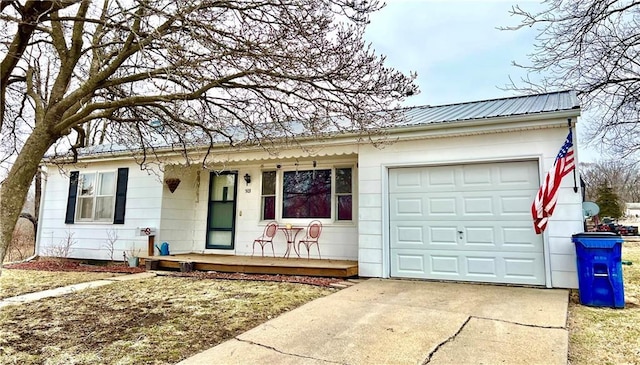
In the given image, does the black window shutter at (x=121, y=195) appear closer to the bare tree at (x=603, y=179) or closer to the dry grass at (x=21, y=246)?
the dry grass at (x=21, y=246)

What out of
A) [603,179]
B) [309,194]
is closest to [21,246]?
[309,194]

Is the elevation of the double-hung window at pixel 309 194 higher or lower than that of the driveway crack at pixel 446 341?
higher

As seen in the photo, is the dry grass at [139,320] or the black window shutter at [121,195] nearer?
the dry grass at [139,320]

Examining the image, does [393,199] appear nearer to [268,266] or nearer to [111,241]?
[268,266]

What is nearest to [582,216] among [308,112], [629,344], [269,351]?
[629,344]

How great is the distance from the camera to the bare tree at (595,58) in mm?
6145

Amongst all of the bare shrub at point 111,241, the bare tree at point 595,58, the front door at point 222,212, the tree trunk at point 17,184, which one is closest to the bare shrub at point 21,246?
the bare shrub at point 111,241

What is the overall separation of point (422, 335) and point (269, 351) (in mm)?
1440

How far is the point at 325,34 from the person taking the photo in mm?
4703

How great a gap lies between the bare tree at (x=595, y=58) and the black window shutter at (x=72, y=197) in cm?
1090

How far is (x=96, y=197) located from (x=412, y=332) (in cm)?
932

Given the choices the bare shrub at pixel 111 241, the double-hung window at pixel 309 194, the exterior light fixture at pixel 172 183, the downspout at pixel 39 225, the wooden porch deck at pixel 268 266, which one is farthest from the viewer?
the downspout at pixel 39 225

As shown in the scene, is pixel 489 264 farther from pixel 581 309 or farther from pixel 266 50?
pixel 266 50

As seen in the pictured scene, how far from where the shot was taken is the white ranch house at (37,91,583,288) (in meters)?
5.91
